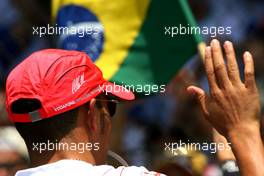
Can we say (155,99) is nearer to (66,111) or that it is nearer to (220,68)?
(66,111)

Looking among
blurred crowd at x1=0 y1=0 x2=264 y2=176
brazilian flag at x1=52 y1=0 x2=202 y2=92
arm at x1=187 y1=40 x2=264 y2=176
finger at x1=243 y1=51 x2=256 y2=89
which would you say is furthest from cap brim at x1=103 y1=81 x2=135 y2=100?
blurred crowd at x1=0 y1=0 x2=264 y2=176

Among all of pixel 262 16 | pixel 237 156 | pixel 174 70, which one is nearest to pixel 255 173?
pixel 237 156

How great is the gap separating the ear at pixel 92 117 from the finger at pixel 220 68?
1.12 ft

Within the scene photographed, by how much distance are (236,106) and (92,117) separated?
390mm

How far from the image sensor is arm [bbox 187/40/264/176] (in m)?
2.21

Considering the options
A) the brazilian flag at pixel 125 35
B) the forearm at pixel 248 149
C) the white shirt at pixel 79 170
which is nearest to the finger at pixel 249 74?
the forearm at pixel 248 149

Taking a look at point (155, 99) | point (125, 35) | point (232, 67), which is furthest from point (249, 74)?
point (155, 99)

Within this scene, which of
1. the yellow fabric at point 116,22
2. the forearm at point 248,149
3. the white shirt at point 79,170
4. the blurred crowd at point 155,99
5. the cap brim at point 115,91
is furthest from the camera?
the blurred crowd at point 155,99

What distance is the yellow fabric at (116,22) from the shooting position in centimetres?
408

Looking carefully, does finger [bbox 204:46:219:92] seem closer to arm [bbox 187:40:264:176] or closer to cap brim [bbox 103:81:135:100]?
arm [bbox 187:40:264:176]

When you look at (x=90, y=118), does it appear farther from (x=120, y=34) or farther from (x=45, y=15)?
(x=45, y=15)

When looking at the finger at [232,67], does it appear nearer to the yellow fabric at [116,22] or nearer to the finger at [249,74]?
the finger at [249,74]

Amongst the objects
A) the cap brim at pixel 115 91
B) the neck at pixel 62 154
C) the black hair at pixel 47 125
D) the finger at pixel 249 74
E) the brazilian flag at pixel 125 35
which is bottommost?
the neck at pixel 62 154

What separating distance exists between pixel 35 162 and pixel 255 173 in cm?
59
